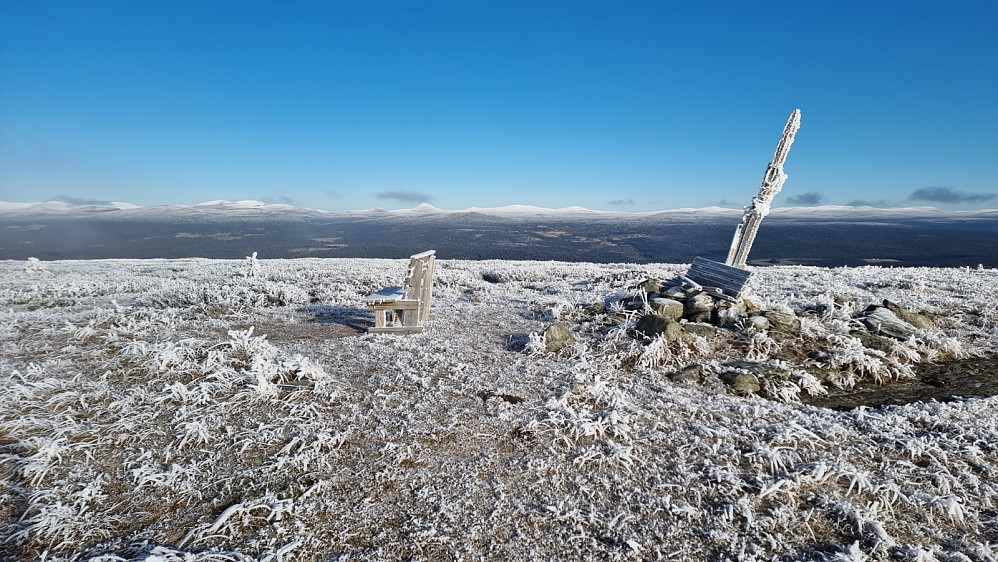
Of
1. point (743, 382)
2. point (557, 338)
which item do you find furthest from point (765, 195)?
point (557, 338)

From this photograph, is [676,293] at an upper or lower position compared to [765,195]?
lower

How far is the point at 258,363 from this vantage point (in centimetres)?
814

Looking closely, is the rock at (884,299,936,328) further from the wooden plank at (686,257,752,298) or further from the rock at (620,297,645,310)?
the rock at (620,297,645,310)

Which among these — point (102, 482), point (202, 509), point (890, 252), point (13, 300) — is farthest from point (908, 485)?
point (890, 252)

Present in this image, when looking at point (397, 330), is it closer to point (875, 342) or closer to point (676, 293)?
point (676, 293)

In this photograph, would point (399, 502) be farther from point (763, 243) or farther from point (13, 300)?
point (763, 243)

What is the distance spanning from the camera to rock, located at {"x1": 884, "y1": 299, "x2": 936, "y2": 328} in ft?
39.5

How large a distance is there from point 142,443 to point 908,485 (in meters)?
10.7

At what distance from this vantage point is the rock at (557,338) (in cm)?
1061

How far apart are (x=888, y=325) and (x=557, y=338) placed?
920 centimetres

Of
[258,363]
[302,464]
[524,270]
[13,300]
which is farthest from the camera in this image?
[524,270]

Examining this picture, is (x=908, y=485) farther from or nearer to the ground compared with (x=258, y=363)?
nearer to the ground

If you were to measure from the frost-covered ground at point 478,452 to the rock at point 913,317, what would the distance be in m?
0.69

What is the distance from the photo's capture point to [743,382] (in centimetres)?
859
